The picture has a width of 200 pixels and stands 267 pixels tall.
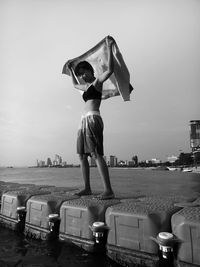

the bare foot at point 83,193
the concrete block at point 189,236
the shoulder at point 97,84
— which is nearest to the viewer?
the concrete block at point 189,236

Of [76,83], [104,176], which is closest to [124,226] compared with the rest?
[104,176]

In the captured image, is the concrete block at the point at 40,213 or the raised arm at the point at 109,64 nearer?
the concrete block at the point at 40,213

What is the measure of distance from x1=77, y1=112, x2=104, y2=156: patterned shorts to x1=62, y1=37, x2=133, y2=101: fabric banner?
749 millimetres

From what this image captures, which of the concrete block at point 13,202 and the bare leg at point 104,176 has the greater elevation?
the bare leg at point 104,176

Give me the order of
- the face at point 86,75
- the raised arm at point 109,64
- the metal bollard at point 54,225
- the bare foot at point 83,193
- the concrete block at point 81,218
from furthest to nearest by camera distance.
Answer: the face at point 86,75, the bare foot at point 83,193, the raised arm at point 109,64, the metal bollard at point 54,225, the concrete block at point 81,218

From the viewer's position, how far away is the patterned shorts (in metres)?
4.12

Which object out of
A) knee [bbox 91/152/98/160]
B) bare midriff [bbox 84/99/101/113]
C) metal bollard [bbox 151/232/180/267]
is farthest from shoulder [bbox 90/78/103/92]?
metal bollard [bbox 151/232/180/267]

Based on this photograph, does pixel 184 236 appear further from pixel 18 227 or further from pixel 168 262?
pixel 18 227

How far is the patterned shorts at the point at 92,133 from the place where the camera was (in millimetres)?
4121

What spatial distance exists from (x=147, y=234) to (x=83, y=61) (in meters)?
3.46

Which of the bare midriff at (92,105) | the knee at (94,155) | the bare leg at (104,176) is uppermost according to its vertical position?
the bare midriff at (92,105)

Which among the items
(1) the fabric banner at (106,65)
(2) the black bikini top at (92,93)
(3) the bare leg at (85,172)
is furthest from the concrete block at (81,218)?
(1) the fabric banner at (106,65)

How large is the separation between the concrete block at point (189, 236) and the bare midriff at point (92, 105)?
250cm

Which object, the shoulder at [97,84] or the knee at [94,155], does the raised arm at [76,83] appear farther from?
the knee at [94,155]
